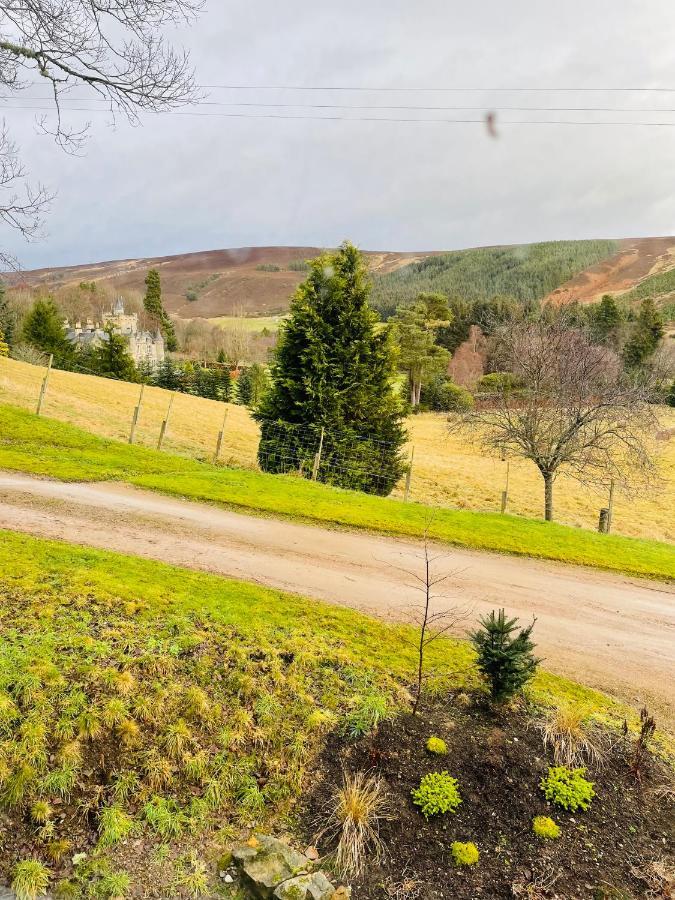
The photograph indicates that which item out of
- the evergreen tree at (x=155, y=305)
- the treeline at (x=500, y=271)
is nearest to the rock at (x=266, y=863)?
the evergreen tree at (x=155, y=305)

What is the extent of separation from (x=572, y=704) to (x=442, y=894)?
3.11 metres

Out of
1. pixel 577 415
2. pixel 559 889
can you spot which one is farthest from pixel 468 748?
pixel 577 415

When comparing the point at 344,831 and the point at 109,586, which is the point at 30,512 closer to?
the point at 109,586

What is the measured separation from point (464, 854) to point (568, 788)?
4.37 ft

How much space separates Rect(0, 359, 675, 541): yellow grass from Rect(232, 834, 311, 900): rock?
58.2 ft

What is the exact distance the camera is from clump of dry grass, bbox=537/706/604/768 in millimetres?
5289

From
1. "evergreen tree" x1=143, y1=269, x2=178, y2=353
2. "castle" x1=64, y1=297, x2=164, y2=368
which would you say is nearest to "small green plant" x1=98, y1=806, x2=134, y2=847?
"castle" x1=64, y1=297, x2=164, y2=368

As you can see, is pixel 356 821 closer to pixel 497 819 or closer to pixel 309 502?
pixel 497 819

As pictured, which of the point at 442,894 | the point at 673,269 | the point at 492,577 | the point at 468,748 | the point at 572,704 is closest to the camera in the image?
the point at 442,894

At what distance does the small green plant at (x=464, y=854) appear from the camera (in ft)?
13.7

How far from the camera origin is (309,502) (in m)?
14.4

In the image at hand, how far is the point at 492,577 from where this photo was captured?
10797mm

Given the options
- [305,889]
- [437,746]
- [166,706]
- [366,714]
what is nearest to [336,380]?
[366,714]

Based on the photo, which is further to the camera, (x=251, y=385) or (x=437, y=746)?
(x=251, y=385)
